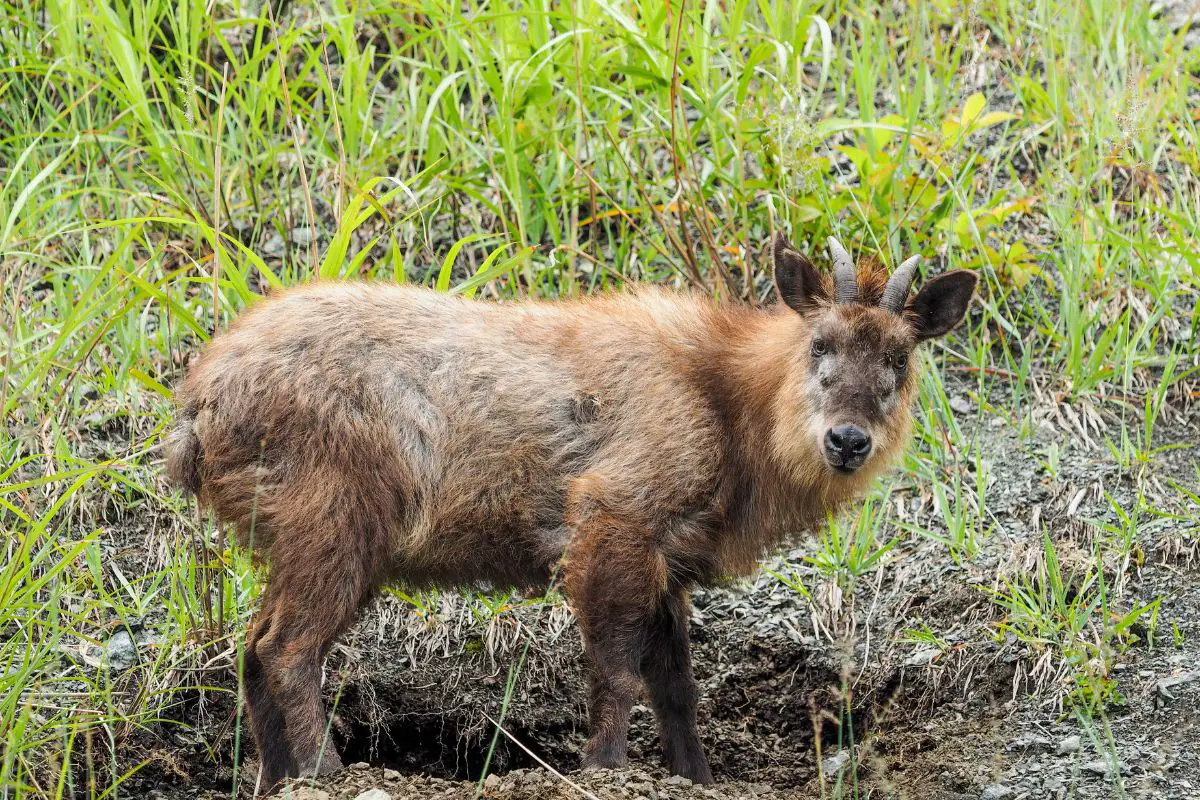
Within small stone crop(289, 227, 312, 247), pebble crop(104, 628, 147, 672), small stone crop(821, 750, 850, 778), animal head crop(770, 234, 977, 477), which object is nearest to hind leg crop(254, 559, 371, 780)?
pebble crop(104, 628, 147, 672)

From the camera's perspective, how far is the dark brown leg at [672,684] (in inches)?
201

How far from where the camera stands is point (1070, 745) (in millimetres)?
4621

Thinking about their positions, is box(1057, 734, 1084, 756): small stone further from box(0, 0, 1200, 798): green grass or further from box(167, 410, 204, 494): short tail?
box(167, 410, 204, 494): short tail

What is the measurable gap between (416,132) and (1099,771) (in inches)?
185

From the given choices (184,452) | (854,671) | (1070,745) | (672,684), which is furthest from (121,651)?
(1070,745)

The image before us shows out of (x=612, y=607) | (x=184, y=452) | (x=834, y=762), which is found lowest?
(x=834, y=762)

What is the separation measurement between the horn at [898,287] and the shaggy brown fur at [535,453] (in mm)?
73

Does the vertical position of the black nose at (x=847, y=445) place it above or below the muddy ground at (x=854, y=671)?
above

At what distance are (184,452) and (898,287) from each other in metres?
2.75

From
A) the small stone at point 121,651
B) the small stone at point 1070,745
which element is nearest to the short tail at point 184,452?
the small stone at point 121,651

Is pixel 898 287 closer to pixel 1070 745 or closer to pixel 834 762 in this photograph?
pixel 1070 745

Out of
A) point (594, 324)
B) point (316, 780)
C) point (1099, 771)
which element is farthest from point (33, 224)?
point (1099, 771)

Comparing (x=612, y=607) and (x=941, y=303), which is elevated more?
(x=941, y=303)

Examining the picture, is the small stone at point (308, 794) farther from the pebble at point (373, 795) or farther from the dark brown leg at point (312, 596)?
the dark brown leg at point (312, 596)
